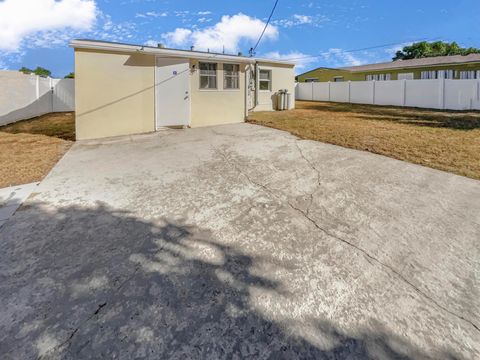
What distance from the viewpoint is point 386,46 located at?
111ft

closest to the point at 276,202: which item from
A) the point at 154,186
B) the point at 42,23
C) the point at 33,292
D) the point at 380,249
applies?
the point at 380,249

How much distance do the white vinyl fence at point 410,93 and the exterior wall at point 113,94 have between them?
582 inches

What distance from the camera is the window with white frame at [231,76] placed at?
1078 centimetres

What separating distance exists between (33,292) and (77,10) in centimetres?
1549

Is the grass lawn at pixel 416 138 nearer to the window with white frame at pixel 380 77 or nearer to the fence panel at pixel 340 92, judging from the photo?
the fence panel at pixel 340 92

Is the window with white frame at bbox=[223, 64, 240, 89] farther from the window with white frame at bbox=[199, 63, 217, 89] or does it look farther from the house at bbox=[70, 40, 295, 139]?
the window with white frame at bbox=[199, 63, 217, 89]

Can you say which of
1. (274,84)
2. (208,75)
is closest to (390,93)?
(274,84)

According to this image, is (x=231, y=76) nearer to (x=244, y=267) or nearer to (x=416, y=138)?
(x=416, y=138)

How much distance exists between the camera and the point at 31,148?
7461 mm

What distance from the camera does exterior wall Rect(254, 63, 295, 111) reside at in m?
15.8

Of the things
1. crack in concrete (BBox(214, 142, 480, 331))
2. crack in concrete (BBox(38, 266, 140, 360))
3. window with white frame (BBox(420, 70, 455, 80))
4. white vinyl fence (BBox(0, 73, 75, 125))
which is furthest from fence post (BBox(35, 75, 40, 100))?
window with white frame (BBox(420, 70, 455, 80))

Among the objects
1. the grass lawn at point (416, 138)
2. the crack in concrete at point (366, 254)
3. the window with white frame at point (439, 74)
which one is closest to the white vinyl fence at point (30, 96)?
the grass lawn at point (416, 138)

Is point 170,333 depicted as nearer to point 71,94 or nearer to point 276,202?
point 276,202

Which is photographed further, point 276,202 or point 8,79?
point 8,79
